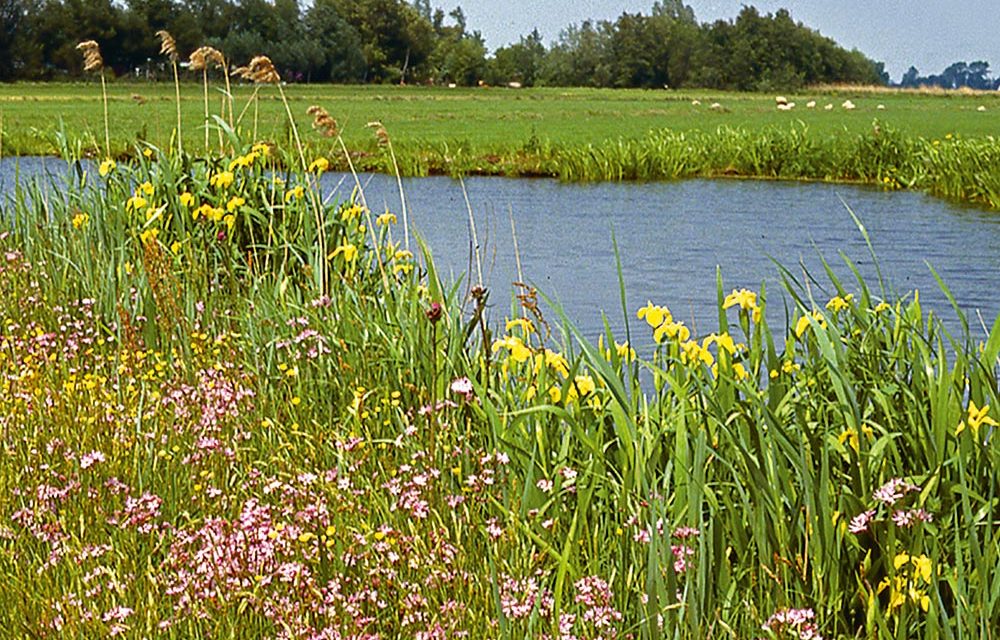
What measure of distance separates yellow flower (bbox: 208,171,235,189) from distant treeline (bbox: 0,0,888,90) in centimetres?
7938

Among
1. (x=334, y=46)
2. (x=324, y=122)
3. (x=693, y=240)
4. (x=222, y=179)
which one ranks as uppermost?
(x=334, y=46)

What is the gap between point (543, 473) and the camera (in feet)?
12.4

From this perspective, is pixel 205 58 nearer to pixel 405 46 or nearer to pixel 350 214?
pixel 350 214

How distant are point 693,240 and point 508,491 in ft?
36.8

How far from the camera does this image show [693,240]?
1459 centimetres

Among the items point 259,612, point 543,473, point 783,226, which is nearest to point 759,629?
point 543,473

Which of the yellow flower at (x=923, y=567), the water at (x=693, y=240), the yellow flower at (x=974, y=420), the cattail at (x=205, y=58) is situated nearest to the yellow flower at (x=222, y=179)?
the cattail at (x=205, y=58)

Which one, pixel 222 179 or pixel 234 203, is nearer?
pixel 234 203

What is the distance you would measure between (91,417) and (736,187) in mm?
18036

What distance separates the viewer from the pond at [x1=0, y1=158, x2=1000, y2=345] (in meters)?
10.7

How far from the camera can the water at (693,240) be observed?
10906 mm

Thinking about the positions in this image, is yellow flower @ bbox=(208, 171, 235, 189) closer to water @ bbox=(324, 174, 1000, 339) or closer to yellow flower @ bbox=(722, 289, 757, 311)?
water @ bbox=(324, 174, 1000, 339)

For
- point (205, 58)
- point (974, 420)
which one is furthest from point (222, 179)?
point (974, 420)

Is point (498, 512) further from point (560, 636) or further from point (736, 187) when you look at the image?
point (736, 187)
